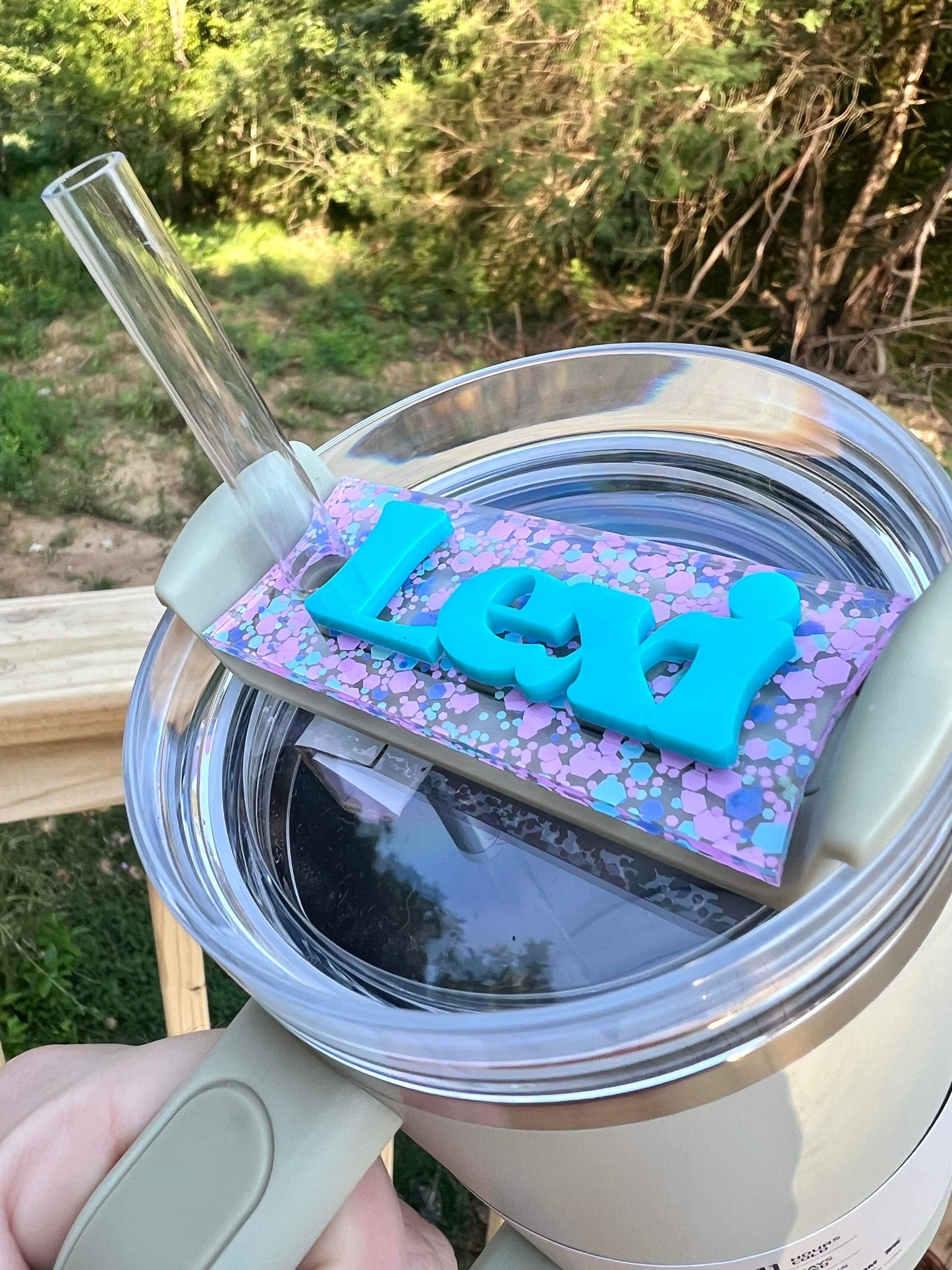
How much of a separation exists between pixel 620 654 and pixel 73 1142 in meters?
0.31

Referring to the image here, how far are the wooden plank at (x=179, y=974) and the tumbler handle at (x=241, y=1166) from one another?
1.23 feet

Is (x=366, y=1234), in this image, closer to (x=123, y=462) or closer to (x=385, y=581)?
(x=385, y=581)

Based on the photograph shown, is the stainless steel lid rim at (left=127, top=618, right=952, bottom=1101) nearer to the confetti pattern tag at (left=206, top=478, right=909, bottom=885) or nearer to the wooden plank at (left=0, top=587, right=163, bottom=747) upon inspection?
the confetti pattern tag at (left=206, top=478, right=909, bottom=885)

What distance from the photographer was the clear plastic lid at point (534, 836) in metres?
0.31

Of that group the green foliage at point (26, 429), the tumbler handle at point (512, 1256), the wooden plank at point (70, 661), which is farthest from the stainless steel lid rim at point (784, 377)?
the green foliage at point (26, 429)

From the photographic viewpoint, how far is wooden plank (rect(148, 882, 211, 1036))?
760 millimetres

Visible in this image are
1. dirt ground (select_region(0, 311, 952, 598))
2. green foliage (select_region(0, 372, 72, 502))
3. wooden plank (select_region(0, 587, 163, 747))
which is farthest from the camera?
green foliage (select_region(0, 372, 72, 502))

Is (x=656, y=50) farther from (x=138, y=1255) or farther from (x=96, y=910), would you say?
(x=138, y=1255)

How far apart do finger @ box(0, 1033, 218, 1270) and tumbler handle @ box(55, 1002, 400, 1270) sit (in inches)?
1.5

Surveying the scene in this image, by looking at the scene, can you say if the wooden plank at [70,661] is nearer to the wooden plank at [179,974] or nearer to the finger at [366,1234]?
the wooden plank at [179,974]

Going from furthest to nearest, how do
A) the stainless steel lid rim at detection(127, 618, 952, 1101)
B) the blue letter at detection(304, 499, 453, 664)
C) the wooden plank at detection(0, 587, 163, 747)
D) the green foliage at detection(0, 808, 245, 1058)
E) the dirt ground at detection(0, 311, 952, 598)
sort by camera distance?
1. the dirt ground at detection(0, 311, 952, 598)
2. the green foliage at detection(0, 808, 245, 1058)
3. the wooden plank at detection(0, 587, 163, 747)
4. the blue letter at detection(304, 499, 453, 664)
5. the stainless steel lid rim at detection(127, 618, 952, 1101)

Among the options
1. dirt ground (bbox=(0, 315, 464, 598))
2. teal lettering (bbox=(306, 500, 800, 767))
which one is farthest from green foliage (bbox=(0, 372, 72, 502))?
teal lettering (bbox=(306, 500, 800, 767))

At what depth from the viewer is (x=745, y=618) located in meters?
0.36

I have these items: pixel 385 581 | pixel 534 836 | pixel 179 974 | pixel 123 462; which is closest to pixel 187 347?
pixel 385 581
